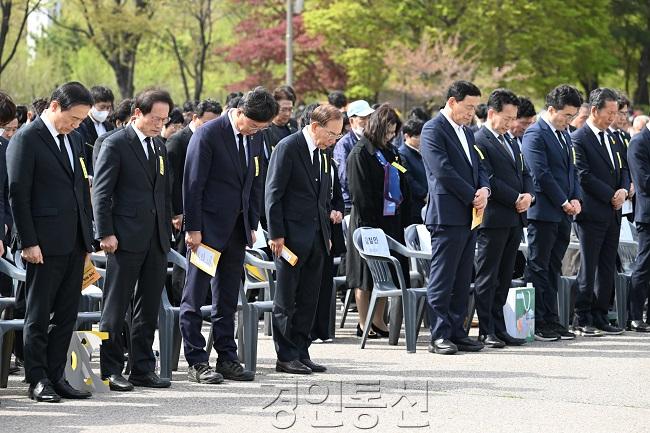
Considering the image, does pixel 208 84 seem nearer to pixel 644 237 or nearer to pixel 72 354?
pixel 644 237

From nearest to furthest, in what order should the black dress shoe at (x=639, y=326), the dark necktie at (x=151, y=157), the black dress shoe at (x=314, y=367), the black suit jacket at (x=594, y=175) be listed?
1. the dark necktie at (x=151, y=157)
2. the black dress shoe at (x=314, y=367)
3. the black suit jacket at (x=594, y=175)
4. the black dress shoe at (x=639, y=326)

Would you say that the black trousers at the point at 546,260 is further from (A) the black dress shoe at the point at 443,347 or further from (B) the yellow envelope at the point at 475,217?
(A) the black dress shoe at the point at 443,347

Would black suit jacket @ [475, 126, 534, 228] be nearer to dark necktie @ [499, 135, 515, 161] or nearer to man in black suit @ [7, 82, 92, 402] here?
dark necktie @ [499, 135, 515, 161]

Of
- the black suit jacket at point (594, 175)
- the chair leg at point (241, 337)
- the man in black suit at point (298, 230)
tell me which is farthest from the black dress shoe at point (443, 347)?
the black suit jacket at point (594, 175)

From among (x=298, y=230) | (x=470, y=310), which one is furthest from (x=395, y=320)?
(x=298, y=230)

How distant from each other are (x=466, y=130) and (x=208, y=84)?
43946 mm

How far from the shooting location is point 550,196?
1238 cm

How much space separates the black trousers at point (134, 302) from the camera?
30.5ft

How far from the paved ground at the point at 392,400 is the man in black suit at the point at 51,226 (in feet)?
1.12

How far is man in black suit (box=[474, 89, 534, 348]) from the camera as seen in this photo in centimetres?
1187

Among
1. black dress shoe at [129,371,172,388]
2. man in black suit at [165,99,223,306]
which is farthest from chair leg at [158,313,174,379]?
man in black suit at [165,99,223,306]

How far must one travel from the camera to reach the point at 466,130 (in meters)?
11.6

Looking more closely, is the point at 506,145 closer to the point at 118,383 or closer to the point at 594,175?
the point at 594,175

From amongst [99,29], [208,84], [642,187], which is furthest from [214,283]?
[208,84]
